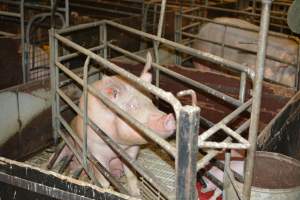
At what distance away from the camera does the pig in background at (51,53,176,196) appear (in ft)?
10.0

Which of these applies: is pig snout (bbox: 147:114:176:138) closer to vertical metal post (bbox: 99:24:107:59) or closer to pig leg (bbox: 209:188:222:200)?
pig leg (bbox: 209:188:222:200)

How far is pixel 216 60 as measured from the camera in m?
2.51

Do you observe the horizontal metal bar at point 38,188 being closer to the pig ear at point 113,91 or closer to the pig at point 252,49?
the pig ear at point 113,91

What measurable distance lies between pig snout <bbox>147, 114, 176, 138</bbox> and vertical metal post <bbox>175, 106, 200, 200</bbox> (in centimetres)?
94

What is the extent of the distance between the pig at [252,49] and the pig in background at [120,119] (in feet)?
6.17

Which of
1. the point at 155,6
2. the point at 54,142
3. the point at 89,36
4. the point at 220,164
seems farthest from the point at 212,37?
the point at 220,164

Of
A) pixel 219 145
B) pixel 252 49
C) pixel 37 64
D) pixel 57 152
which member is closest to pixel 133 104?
A: pixel 57 152

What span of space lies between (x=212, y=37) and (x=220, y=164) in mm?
3567

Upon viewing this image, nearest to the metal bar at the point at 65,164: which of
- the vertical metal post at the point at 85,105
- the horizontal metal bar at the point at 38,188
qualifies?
the vertical metal post at the point at 85,105

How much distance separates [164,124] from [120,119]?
516mm

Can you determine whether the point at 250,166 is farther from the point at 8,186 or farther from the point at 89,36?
the point at 89,36

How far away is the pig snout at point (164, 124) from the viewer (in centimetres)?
273

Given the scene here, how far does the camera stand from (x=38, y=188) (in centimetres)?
216

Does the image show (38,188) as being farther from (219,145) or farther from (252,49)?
(252,49)
